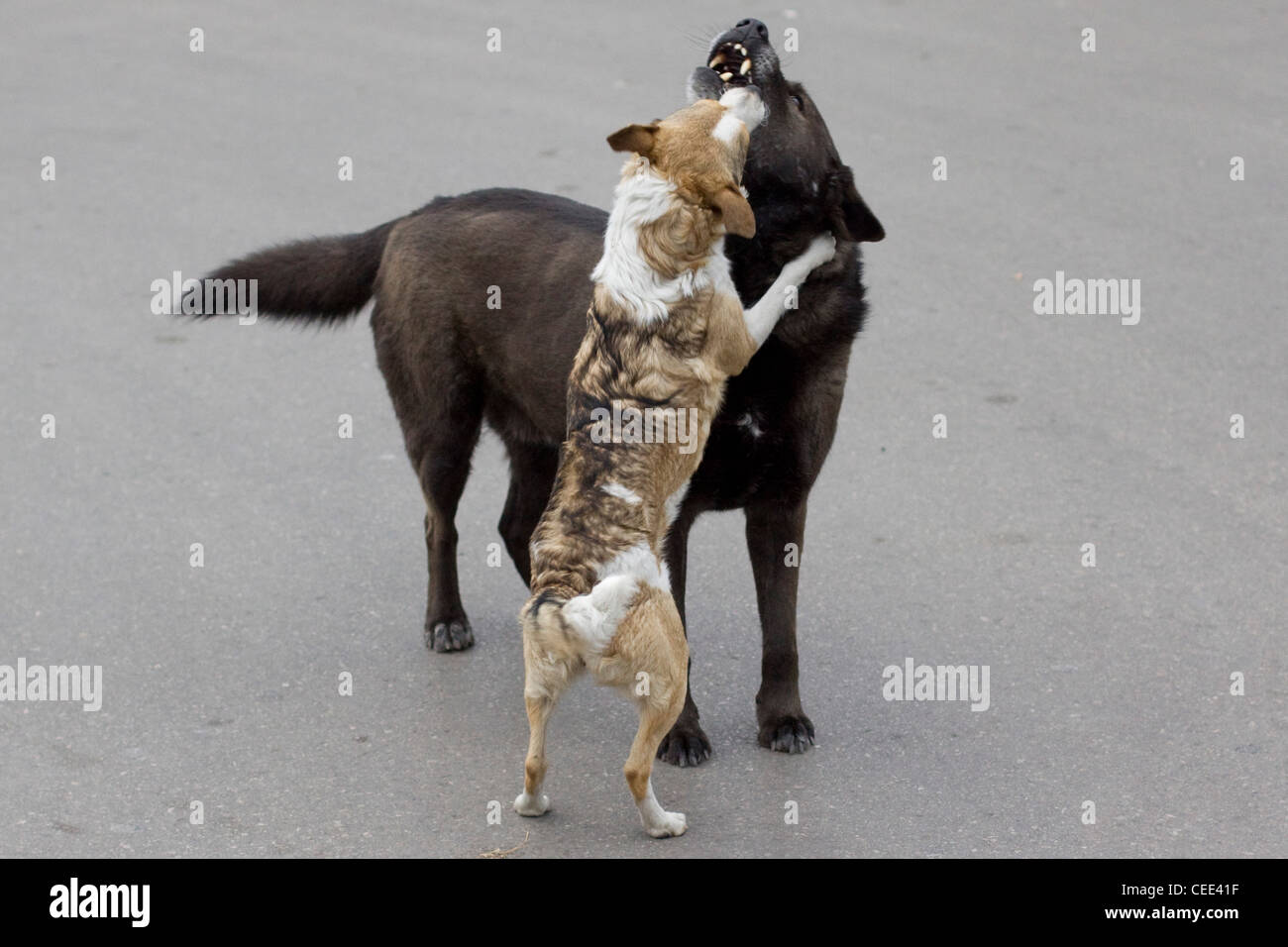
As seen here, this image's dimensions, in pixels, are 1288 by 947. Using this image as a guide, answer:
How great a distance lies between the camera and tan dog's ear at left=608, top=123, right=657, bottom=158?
13.7 ft

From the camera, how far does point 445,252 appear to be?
16.5 ft

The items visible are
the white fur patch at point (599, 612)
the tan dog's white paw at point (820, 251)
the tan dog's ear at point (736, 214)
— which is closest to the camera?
the white fur patch at point (599, 612)

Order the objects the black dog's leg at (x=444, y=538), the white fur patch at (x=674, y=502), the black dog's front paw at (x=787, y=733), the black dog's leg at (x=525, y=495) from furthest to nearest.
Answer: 1. the black dog's leg at (x=525, y=495)
2. the black dog's leg at (x=444, y=538)
3. the black dog's front paw at (x=787, y=733)
4. the white fur patch at (x=674, y=502)

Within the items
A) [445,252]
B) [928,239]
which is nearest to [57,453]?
[445,252]

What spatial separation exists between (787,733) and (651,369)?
1.16 m

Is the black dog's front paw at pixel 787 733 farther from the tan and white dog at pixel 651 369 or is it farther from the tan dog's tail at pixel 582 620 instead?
the tan dog's tail at pixel 582 620

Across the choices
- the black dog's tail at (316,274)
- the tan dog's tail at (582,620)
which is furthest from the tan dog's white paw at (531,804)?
the black dog's tail at (316,274)

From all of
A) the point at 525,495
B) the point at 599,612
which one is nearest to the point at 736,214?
the point at 599,612

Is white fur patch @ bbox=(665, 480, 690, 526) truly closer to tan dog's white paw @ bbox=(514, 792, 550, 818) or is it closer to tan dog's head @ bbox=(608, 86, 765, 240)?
tan dog's head @ bbox=(608, 86, 765, 240)

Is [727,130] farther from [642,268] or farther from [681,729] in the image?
[681,729]

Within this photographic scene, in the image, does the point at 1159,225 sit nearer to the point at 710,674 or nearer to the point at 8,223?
the point at 710,674

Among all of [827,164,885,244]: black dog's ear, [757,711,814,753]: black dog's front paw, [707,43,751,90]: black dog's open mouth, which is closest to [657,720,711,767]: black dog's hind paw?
[757,711,814,753]: black dog's front paw

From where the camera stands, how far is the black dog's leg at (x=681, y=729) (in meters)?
4.52

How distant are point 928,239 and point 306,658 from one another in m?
4.39
